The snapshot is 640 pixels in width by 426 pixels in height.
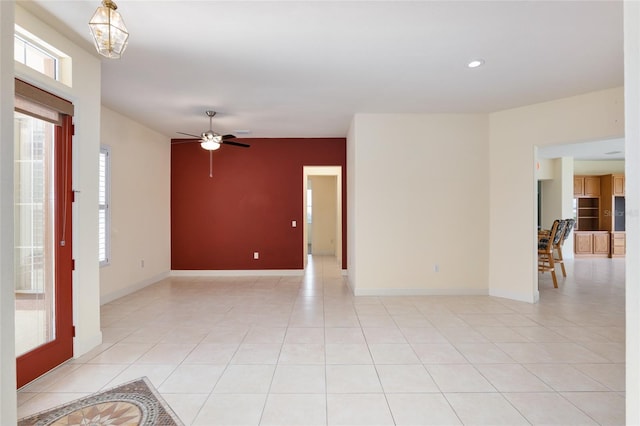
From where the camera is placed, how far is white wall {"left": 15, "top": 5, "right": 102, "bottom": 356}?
9.15 ft

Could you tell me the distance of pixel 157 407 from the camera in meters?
2.11

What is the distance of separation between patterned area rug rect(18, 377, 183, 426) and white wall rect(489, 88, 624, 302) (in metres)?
4.78

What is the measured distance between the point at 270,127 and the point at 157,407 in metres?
4.66

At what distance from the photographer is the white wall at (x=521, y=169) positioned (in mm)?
4152

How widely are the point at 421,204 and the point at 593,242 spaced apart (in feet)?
24.9

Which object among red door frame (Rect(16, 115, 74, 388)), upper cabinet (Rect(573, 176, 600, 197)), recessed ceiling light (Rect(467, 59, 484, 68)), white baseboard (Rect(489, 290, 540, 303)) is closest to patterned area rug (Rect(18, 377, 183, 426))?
red door frame (Rect(16, 115, 74, 388))

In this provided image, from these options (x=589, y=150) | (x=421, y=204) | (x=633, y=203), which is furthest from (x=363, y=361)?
(x=589, y=150)

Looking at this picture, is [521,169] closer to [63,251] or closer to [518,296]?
[518,296]

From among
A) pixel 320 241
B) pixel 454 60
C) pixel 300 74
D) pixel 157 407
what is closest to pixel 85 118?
pixel 300 74

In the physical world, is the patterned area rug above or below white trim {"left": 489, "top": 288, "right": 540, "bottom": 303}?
below

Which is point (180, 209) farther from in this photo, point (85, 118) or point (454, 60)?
point (454, 60)

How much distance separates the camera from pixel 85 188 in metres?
2.90

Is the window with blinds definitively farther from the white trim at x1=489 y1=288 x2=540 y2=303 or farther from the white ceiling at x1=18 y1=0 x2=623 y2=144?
the white trim at x1=489 y1=288 x2=540 y2=303

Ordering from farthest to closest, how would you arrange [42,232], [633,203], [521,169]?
[521,169] → [42,232] → [633,203]
